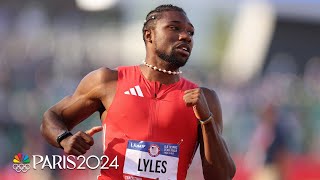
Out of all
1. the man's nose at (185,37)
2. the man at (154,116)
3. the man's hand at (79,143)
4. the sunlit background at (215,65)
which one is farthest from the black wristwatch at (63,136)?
the sunlit background at (215,65)


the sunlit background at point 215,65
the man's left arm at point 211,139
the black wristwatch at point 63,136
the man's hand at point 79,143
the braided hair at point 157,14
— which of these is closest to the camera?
the man's hand at point 79,143

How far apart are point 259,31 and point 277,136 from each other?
3329 mm

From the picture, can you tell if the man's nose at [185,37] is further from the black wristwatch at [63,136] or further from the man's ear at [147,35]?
the black wristwatch at [63,136]

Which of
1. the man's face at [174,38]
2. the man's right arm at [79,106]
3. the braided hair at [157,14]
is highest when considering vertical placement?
the braided hair at [157,14]

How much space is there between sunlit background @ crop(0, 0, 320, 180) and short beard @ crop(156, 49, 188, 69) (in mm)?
4749

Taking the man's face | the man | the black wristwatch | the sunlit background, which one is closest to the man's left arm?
the man

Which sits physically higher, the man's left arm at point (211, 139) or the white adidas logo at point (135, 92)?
the white adidas logo at point (135, 92)

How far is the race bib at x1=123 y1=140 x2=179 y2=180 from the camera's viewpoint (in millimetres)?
3709

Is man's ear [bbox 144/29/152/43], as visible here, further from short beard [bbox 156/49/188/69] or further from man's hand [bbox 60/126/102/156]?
man's hand [bbox 60/126/102/156]

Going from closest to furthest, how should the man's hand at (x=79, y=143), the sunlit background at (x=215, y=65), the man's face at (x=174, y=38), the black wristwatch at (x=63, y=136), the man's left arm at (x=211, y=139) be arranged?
the man's hand at (x=79, y=143) → the man's left arm at (x=211, y=139) → the black wristwatch at (x=63, y=136) → the man's face at (x=174, y=38) → the sunlit background at (x=215, y=65)

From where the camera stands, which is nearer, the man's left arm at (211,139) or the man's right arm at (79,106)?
the man's left arm at (211,139)

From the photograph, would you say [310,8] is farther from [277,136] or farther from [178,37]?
[178,37]

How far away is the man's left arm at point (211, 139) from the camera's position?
354 cm

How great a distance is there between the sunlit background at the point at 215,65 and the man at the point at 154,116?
4.60 m
